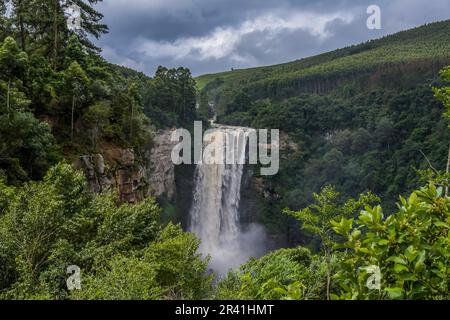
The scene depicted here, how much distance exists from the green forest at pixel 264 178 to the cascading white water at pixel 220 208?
4.77m

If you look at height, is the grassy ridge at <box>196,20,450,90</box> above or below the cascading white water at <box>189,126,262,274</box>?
A: above

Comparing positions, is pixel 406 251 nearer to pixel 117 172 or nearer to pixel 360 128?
pixel 117 172

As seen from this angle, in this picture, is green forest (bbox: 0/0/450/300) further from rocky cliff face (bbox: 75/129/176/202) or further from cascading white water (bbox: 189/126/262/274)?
cascading white water (bbox: 189/126/262/274)

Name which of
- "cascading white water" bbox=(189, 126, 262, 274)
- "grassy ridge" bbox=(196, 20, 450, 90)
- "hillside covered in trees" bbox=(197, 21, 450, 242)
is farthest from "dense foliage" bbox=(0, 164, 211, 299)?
"grassy ridge" bbox=(196, 20, 450, 90)

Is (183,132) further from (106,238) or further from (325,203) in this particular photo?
(325,203)

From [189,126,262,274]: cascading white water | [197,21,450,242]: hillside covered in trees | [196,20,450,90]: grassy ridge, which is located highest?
[196,20,450,90]: grassy ridge

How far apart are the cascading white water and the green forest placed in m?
4.77

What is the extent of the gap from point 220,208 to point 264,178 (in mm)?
8030

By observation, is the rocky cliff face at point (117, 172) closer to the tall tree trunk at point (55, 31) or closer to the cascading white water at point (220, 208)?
the tall tree trunk at point (55, 31)

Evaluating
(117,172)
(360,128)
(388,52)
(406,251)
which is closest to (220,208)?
(360,128)

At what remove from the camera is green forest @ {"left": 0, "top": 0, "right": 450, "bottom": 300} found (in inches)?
109

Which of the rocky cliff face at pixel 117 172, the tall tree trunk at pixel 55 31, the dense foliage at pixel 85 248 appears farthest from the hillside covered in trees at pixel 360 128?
the dense foliage at pixel 85 248

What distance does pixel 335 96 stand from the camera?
60250 mm
